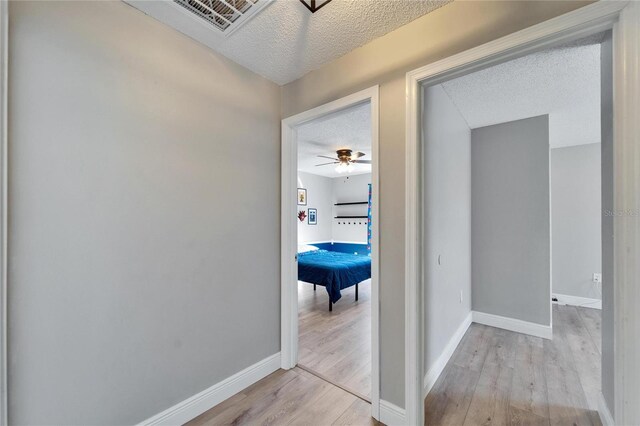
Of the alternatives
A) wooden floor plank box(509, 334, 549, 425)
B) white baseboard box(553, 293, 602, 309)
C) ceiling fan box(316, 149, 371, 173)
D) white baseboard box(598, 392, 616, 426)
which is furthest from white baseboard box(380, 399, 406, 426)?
white baseboard box(553, 293, 602, 309)

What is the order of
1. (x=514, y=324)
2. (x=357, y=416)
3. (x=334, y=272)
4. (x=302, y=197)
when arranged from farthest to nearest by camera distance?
(x=302, y=197)
(x=334, y=272)
(x=514, y=324)
(x=357, y=416)

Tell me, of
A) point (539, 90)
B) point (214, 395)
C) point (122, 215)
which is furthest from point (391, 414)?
point (539, 90)

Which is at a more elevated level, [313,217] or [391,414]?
[313,217]

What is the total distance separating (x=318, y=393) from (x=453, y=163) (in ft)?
7.64

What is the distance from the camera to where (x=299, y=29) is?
1.61 meters

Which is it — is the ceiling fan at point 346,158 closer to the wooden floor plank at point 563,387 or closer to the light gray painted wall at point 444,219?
the light gray painted wall at point 444,219

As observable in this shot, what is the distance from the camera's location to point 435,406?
5.90 feet

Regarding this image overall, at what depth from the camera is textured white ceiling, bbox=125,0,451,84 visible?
4.74 feet

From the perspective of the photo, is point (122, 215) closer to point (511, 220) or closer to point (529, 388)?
point (529, 388)

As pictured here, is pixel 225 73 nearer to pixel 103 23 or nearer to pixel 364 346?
pixel 103 23

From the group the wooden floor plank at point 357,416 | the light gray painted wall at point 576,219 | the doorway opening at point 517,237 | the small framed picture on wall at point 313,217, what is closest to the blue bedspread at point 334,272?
the doorway opening at point 517,237

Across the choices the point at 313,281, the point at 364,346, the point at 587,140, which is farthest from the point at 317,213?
the point at 587,140

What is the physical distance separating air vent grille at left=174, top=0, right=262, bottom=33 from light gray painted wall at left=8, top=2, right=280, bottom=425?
24cm

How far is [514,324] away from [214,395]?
314cm
